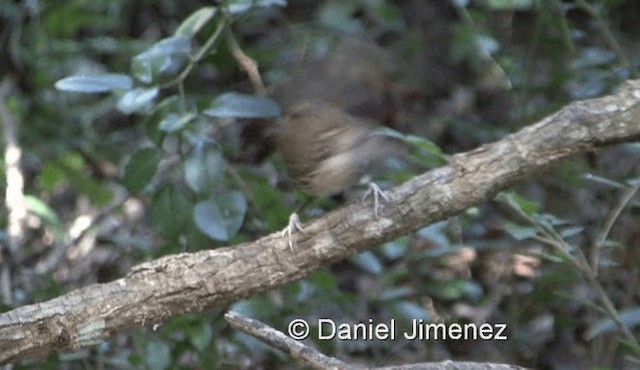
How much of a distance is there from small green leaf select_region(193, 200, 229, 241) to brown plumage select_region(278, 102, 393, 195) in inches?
9.1

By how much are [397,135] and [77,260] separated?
1.87 metres

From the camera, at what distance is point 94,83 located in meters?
2.55

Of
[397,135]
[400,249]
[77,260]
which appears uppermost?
[397,135]

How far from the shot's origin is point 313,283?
2.93 m

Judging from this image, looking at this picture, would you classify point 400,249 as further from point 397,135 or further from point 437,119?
point 397,135

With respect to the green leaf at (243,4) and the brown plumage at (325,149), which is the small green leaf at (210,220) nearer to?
the brown plumage at (325,149)

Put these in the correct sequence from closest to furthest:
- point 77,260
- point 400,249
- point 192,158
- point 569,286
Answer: point 192,158 → point 400,249 → point 569,286 → point 77,260

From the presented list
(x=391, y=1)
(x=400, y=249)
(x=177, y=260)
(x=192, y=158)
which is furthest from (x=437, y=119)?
(x=177, y=260)

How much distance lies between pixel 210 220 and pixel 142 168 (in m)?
0.25

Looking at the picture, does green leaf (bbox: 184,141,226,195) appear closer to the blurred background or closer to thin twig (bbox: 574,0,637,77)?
the blurred background

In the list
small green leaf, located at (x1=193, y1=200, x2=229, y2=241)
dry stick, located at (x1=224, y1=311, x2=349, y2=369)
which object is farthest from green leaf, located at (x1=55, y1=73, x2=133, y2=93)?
dry stick, located at (x1=224, y1=311, x2=349, y2=369)

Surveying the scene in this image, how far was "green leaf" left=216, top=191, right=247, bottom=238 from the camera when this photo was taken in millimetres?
2590

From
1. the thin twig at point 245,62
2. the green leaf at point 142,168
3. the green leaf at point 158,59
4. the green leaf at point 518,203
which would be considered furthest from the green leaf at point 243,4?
the green leaf at point 518,203

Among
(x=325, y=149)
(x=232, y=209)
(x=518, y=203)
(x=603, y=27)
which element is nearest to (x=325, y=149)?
(x=325, y=149)
